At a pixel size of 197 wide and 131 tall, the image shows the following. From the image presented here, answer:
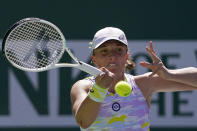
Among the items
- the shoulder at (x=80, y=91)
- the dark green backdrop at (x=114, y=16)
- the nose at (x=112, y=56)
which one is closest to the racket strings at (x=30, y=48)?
the shoulder at (x=80, y=91)

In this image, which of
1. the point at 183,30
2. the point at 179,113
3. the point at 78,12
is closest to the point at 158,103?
the point at 179,113

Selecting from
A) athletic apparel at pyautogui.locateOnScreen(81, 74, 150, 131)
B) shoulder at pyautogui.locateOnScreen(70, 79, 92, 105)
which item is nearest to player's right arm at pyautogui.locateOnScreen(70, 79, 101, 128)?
shoulder at pyautogui.locateOnScreen(70, 79, 92, 105)

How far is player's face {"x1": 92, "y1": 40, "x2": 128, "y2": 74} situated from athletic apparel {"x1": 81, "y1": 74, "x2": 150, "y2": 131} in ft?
0.53

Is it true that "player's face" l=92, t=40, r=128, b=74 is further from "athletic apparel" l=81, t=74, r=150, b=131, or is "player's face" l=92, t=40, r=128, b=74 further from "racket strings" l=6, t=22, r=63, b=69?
"racket strings" l=6, t=22, r=63, b=69

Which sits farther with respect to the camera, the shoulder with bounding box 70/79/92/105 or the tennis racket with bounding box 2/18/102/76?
the tennis racket with bounding box 2/18/102/76

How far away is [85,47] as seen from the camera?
193 inches

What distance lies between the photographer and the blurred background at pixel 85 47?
16.1 ft

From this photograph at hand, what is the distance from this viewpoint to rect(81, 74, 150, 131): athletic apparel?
9.04 ft

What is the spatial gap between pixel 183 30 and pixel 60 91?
129cm

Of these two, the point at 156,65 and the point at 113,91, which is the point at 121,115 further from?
the point at 156,65

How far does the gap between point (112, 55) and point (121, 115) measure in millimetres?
322

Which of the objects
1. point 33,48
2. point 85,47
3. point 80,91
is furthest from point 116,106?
point 85,47

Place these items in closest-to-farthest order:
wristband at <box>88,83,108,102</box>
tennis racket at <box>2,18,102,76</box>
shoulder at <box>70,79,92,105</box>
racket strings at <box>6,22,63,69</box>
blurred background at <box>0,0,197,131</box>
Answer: wristband at <box>88,83,108,102</box> < shoulder at <box>70,79,92,105</box> < tennis racket at <box>2,18,102,76</box> < racket strings at <box>6,22,63,69</box> < blurred background at <box>0,0,197,131</box>

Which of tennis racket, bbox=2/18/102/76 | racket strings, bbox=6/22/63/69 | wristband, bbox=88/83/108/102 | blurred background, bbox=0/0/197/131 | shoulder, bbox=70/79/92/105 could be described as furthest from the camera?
blurred background, bbox=0/0/197/131
